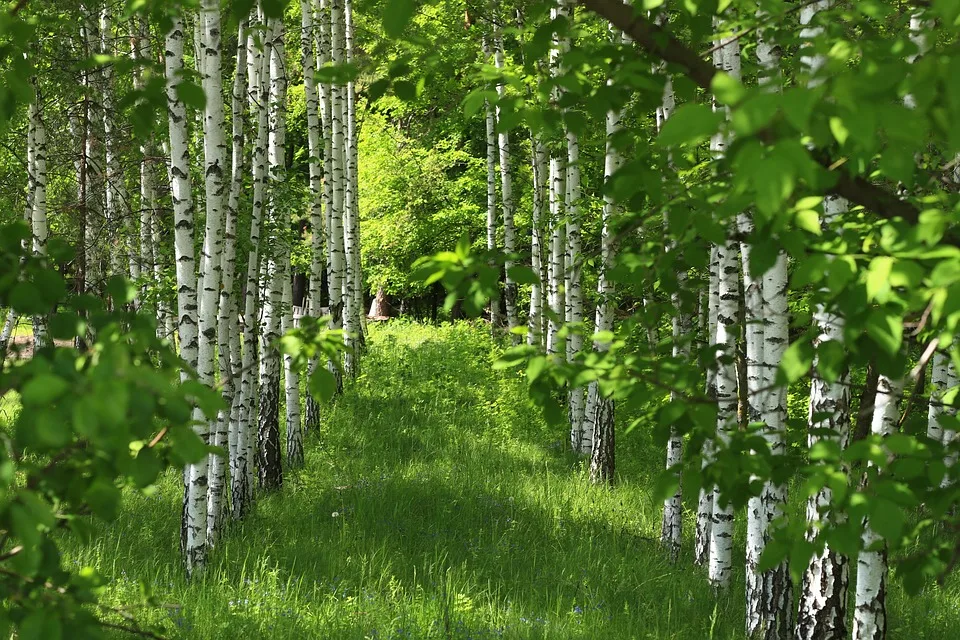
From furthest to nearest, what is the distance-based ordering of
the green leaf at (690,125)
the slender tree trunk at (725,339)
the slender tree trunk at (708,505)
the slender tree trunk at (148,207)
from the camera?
the slender tree trunk at (148,207) < the slender tree trunk at (708,505) < the slender tree trunk at (725,339) < the green leaf at (690,125)

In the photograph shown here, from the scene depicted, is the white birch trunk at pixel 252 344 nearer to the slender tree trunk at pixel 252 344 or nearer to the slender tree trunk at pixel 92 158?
the slender tree trunk at pixel 252 344

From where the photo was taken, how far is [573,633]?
5348mm

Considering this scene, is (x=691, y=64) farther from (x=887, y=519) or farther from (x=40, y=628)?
(x=40, y=628)

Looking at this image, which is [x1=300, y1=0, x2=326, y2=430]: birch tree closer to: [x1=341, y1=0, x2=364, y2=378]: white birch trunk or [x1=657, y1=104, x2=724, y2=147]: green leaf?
[x1=341, y1=0, x2=364, y2=378]: white birch trunk

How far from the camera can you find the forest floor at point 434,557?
17.8ft

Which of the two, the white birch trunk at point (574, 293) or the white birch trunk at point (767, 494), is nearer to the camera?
the white birch trunk at point (767, 494)

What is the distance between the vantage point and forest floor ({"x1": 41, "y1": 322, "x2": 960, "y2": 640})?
17.8 ft

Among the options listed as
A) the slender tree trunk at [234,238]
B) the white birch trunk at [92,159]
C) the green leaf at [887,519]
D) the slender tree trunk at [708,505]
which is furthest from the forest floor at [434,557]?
the white birch trunk at [92,159]

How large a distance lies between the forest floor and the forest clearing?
46mm

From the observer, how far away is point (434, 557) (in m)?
6.84

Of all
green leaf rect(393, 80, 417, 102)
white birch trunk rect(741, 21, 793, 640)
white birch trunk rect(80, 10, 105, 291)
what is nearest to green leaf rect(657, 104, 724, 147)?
green leaf rect(393, 80, 417, 102)

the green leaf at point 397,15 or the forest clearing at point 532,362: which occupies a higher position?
the green leaf at point 397,15

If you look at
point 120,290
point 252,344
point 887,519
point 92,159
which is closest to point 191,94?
point 120,290

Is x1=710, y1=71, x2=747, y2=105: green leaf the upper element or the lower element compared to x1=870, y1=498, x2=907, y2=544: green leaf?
upper
